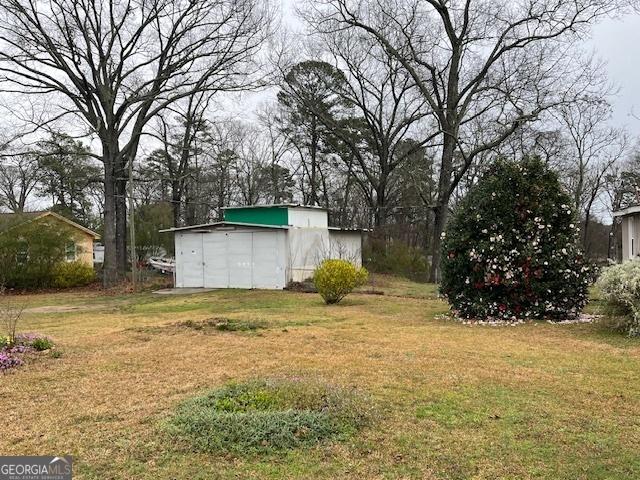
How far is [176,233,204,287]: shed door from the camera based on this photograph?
69.0ft

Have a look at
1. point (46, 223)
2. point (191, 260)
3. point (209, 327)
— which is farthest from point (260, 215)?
point (209, 327)

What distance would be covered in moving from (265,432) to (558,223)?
342 inches

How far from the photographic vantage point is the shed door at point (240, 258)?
20.2 meters

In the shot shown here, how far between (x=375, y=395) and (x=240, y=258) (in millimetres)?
15799

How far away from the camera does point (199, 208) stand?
39656mm

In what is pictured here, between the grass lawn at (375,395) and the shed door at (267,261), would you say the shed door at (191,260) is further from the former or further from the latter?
the grass lawn at (375,395)

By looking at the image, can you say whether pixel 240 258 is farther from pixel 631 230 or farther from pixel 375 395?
pixel 375 395

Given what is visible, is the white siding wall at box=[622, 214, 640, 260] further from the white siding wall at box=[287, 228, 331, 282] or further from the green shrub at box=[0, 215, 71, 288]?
the green shrub at box=[0, 215, 71, 288]

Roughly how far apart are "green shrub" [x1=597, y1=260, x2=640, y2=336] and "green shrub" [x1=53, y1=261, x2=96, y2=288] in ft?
66.1

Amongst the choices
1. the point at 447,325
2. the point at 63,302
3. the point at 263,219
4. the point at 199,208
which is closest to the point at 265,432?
the point at 447,325

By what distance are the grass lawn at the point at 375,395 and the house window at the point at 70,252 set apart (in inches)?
497

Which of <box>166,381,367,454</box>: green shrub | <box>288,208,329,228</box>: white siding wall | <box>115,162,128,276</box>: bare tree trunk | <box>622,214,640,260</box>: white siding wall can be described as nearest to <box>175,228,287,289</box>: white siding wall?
<box>288,208,329,228</box>: white siding wall

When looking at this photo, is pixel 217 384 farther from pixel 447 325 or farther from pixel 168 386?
pixel 447 325

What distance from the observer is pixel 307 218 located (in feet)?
73.4
